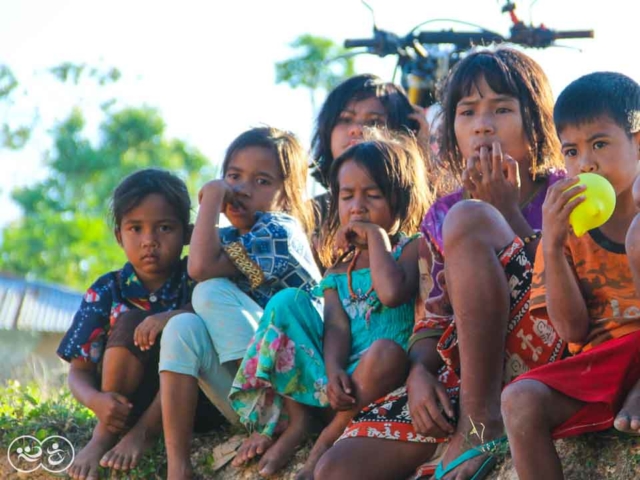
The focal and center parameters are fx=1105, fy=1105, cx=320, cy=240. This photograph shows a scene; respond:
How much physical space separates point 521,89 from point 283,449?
1611mm

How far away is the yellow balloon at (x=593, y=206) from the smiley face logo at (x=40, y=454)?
2690 mm

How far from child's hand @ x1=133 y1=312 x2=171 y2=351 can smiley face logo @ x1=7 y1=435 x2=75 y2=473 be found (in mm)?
675

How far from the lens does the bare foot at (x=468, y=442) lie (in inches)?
129

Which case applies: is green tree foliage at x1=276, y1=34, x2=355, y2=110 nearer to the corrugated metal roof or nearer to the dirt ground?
the corrugated metal roof

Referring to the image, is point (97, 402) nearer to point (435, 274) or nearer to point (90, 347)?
point (90, 347)

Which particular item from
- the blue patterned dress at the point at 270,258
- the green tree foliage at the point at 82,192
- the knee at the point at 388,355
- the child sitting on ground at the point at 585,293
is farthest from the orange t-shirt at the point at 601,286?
the green tree foliage at the point at 82,192

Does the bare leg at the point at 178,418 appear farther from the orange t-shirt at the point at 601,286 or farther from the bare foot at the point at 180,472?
the orange t-shirt at the point at 601,286

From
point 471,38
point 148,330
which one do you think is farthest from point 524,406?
point 471,38

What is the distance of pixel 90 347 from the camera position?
16.0 ft

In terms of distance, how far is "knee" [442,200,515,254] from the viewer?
10.9ft

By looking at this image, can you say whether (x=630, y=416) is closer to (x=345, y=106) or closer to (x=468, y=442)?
(x=468, y=442)

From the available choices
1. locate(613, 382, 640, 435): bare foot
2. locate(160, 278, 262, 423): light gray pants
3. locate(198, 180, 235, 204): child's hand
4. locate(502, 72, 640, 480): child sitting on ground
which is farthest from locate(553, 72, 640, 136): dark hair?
locate(198, 180, 235, 204): child's hand

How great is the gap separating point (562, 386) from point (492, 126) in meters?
1.40

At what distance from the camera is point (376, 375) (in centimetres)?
371
